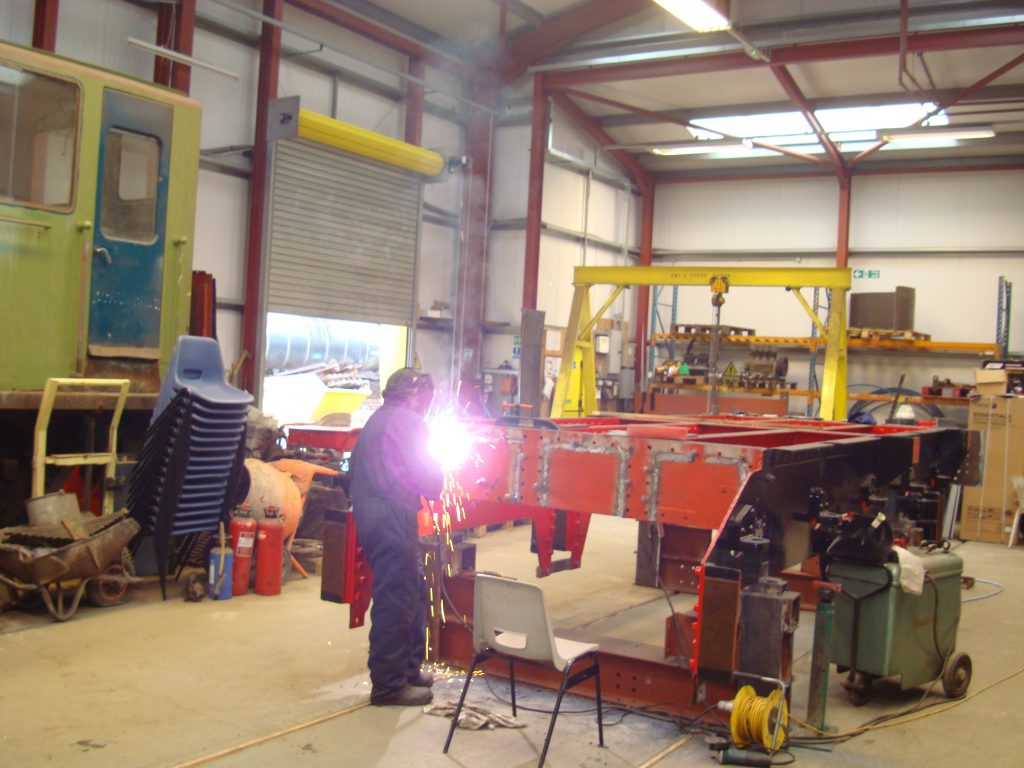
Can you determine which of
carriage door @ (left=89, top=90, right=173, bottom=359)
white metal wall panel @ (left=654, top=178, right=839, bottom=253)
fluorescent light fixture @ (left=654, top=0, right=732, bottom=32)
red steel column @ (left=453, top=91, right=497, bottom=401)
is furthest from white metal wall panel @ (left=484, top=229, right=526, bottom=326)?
carriage door @ (left=89, top=90, right=173, bottom=359)

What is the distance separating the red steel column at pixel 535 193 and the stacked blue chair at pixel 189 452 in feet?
24.8

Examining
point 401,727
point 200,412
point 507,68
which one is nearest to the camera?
point 401,727

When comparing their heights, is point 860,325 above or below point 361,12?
below

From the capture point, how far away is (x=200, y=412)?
248 inches

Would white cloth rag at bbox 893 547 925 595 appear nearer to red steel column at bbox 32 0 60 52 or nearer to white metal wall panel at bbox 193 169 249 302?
white metal wall panel at bbox 193 169 249 302

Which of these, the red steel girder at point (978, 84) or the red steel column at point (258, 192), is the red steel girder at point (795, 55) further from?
the red steel column at point (258, 192)

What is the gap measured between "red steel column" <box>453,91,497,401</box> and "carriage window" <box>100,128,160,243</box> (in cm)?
758

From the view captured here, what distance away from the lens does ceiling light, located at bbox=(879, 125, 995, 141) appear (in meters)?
12.8

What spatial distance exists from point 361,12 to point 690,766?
10497mm

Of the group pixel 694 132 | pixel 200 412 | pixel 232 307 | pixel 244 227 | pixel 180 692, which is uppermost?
pixel 694 132

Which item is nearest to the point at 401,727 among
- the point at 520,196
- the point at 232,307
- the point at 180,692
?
the point at 180,692

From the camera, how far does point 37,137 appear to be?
620 cm

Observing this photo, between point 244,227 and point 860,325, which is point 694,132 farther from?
point 244,227

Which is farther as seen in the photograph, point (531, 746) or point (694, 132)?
point (694, 132)
